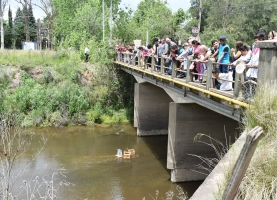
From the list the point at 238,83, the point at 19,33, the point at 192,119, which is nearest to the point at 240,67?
the point at 238,83

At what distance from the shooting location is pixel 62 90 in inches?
886

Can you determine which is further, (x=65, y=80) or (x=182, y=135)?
(x=65, y=80)

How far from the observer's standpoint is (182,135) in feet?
41.4

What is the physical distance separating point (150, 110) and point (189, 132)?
770 cm

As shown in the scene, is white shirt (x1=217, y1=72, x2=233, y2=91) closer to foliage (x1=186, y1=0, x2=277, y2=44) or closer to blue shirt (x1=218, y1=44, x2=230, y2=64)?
blue shirt (x1=218, y1=44, x2=230, y2=64)

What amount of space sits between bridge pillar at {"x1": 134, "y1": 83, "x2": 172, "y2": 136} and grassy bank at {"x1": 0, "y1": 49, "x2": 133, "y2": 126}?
359cm

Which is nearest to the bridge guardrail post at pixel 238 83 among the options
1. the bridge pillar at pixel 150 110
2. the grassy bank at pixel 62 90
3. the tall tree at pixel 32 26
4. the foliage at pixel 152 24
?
the bridge pillar at pixel 150 110

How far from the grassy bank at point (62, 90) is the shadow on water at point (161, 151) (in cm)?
449

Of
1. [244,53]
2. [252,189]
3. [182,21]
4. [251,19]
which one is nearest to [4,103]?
[244,53]

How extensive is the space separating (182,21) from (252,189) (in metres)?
37.4

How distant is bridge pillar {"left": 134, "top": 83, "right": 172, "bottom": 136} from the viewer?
2000 centimetres

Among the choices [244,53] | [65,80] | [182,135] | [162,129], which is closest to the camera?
[244,53]

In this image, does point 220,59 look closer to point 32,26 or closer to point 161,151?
point 161,151

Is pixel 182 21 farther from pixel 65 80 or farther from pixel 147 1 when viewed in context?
pixel 65 80
